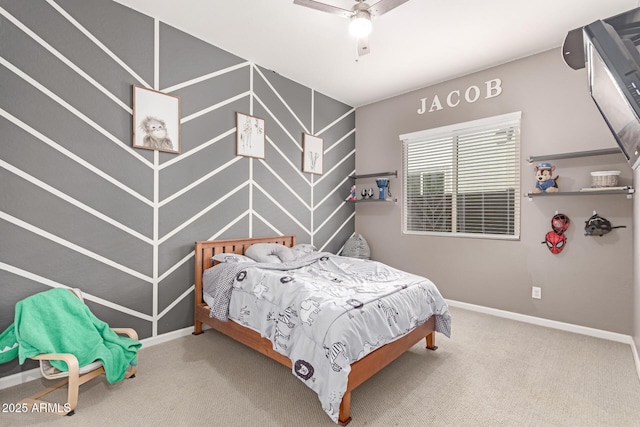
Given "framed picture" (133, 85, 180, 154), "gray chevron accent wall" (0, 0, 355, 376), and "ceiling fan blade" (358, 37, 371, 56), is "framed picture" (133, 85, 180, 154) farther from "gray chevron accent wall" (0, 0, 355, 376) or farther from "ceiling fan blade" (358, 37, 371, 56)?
"ceiling fan blade" (358, 37, 371, 56)

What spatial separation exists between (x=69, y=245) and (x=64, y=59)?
142 cm

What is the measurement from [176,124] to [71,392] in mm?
2220

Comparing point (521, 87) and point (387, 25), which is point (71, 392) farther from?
point (521, 87)

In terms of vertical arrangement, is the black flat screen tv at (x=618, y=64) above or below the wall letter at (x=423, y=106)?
below

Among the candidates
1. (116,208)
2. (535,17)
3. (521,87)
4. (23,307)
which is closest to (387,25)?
(535,17)

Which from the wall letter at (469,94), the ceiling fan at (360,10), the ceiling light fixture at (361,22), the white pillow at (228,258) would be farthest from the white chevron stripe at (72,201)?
the wall letter at (469,94)

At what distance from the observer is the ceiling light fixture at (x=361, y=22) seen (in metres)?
2.27

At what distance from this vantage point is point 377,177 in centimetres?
479

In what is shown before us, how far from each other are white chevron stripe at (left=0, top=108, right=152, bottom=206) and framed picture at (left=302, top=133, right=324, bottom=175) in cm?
209

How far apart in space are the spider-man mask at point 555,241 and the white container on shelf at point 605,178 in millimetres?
591

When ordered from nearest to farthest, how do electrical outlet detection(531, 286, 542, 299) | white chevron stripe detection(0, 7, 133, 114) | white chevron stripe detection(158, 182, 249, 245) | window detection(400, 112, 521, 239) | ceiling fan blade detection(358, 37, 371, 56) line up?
1. white chevron stripe detection(0, 7, 133, 114)
2. ceiling fan blade detection(358, 37, 371, 56)
3. white chevron stripe detection(158, 182, 249, 245)
4. electrical outlet detection(531, 286, 542, 299)
5. window detection(400, 112, 521, 239)

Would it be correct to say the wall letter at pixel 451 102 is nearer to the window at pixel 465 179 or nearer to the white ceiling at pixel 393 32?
the white ceiling at pixel 393 32

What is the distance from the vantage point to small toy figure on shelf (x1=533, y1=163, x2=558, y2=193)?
3145 millimetres

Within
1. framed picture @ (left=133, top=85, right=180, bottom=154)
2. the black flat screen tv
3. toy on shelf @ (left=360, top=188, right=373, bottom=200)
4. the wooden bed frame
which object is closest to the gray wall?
toy on shelf @ (left=360, top=188, right=373, bottom=200)
